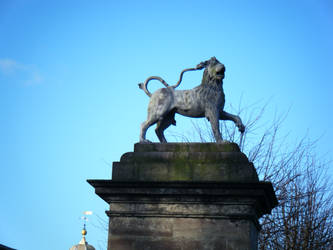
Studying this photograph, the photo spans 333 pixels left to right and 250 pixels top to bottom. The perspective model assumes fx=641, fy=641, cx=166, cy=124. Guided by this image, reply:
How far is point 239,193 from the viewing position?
11.5m

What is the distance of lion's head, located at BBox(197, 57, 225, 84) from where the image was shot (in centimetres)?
1281

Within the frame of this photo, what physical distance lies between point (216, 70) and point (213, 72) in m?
0.09

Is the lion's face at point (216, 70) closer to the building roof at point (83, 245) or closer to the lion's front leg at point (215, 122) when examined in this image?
the lion's front leg at point (215, 122)

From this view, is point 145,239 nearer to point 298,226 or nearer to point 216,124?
point 216,124

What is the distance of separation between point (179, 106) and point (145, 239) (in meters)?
2.77

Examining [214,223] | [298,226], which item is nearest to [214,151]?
[214,223]

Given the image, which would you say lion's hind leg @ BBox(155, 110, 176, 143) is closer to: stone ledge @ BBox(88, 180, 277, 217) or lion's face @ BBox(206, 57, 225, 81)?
lion's face @ BBox(206, 57, 225, 81)

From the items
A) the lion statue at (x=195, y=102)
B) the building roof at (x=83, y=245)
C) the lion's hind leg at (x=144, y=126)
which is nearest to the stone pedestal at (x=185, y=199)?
the lion's hind leg at (x=144, y=126)

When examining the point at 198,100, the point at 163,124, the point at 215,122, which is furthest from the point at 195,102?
the point at 163,124

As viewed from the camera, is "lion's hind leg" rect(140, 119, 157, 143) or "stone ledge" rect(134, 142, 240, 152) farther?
"lion's hind leg" rect(140, 119, 157, 143)

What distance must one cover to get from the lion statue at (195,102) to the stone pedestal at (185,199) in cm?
78

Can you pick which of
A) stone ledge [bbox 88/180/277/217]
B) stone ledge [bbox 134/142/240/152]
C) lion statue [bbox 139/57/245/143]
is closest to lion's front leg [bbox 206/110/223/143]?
lion statue [bbox 139/57/245/143]

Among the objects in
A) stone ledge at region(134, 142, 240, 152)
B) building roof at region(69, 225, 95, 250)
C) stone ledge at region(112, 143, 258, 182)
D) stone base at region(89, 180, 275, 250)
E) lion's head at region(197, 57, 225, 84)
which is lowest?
stone base at region(89, 180, 275, 250)

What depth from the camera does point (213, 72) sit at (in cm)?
1285
